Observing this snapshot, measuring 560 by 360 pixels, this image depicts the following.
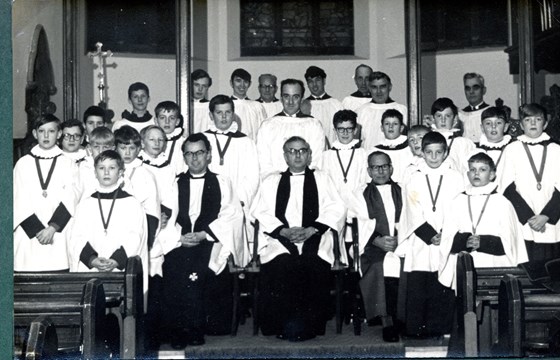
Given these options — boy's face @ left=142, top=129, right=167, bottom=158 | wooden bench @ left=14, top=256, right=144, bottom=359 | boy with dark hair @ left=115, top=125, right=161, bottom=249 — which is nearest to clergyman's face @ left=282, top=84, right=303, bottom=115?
boy's face @ left=142, top=129, right=167, bottom=158

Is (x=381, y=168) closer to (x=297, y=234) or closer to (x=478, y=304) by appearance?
(x=297, y=234)

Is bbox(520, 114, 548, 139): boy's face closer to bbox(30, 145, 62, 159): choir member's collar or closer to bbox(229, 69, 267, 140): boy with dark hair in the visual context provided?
bbox(229, 69, 267, 140): boy with dark hair

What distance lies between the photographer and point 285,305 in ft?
22.0

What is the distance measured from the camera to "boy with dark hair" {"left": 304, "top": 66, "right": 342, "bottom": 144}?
717cm

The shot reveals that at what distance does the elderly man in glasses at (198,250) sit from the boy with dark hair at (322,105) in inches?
32.1

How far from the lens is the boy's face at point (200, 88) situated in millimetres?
6914

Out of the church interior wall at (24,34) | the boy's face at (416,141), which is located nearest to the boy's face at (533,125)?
the boy's face at (416,141)

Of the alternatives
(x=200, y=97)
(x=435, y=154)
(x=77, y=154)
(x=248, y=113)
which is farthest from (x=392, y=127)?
(x=77, y=154)

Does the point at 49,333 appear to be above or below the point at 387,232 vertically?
below

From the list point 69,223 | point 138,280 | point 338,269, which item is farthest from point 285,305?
point 69,223

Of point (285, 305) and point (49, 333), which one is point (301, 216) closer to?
point (285, 305)

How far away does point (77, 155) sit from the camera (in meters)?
6.95

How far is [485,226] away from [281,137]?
1588 mm

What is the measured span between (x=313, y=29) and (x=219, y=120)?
0.90 metres
